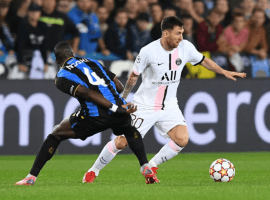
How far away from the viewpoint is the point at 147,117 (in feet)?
25.8

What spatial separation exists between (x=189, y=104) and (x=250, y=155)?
5.27 feet

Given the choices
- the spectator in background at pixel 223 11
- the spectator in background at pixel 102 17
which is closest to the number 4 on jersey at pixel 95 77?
the spectator in background at pixel 102 17

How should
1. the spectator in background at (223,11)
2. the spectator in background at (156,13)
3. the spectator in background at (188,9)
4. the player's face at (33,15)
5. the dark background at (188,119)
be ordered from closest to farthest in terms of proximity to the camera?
the dark background at (188,119) < the player's face at (33,15) < the spectator in background at (156,13) < the spectator in background at (188,9) < the spectator in background at (223,11)

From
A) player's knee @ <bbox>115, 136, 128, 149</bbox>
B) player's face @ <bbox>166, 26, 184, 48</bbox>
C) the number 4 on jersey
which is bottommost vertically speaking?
player's knee @ <bbox>115, 136, 128, 149</bbox>

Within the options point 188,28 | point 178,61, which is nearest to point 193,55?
point 178,61

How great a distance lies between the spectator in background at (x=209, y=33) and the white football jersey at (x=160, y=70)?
5952mm

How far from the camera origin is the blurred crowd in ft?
40.7

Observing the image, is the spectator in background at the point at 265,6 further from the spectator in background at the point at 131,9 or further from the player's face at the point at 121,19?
the player's face at the point at 121,19

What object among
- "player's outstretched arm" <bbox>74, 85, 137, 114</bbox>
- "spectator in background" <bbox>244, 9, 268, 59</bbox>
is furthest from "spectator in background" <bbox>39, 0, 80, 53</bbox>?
"player's outstretched arm" <bbox>74, 85, 137, 114</bbox>

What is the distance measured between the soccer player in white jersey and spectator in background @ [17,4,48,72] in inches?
184

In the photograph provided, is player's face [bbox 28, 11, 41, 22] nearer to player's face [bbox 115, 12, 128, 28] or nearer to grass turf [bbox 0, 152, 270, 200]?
player's face [bbox 115, 12, 128, 28]

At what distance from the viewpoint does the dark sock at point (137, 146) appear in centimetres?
695

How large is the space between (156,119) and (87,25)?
5.91 meters

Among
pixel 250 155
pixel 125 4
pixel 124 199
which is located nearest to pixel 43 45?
pixel 125 4
